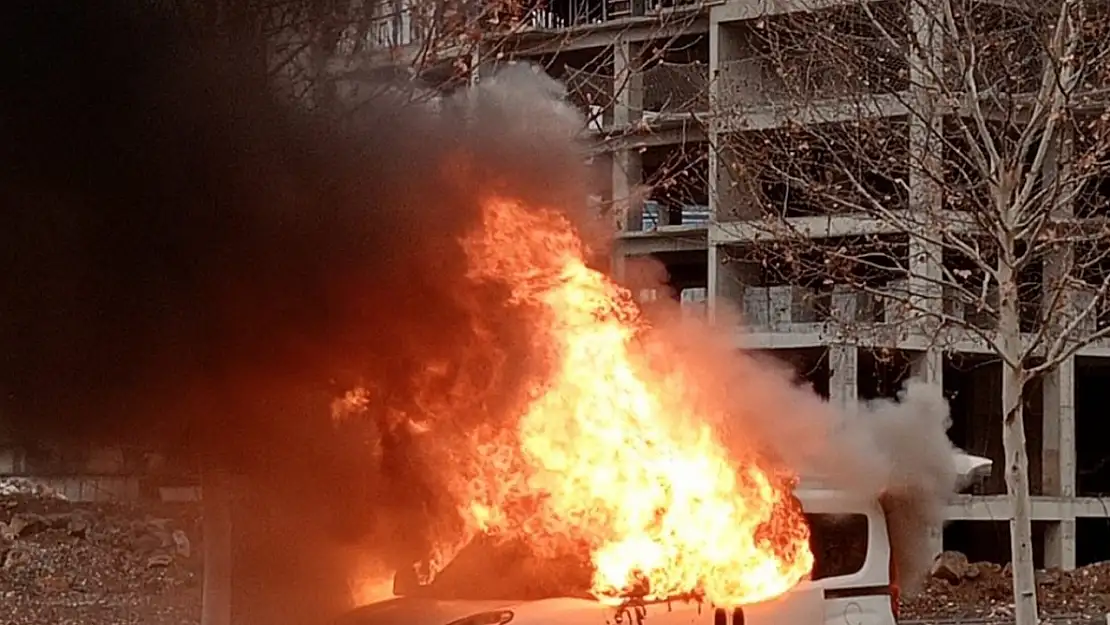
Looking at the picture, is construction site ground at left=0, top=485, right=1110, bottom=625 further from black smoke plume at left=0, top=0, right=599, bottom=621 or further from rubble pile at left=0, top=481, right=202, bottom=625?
black smoke plume at left=0, top=0, right=599, bottom=621

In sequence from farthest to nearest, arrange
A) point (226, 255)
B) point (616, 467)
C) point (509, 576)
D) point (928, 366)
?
point (928, 366), point (226, 255), point (616, 467), point (509, 576)

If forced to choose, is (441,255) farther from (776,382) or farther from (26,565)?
(26,565)

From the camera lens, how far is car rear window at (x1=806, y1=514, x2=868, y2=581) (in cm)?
842

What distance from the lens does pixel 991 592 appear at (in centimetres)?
1847

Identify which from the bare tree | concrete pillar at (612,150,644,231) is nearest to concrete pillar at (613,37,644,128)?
concrete pillar at (612,150,644,231)

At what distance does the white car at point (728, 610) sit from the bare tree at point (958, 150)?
3.47 metres

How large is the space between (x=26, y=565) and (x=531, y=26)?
10.1 metres

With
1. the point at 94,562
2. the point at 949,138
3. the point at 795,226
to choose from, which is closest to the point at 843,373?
the point at 795,226

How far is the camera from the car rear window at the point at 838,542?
332 inches

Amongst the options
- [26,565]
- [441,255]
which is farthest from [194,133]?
[26,565]

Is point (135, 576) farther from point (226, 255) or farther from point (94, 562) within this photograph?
point (226, 255)

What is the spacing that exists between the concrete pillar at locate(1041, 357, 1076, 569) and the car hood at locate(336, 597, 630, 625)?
1704 centimetres

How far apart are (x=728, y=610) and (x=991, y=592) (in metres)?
12.0

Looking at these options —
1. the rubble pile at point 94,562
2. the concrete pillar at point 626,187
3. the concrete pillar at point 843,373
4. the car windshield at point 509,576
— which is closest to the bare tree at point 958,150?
the concrete pillar at point 626,187
